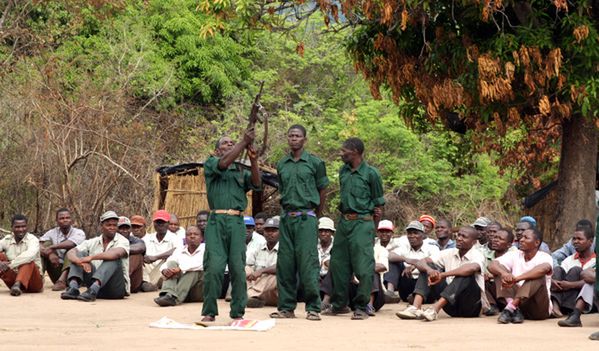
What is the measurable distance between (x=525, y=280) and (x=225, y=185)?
327cm

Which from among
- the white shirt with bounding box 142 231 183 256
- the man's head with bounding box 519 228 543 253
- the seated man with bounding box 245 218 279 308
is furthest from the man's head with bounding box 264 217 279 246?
the man's head with bounding box 519 228 543 253

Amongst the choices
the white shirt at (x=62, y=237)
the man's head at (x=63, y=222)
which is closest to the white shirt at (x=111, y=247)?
the white shirt at (x=62, y=237)

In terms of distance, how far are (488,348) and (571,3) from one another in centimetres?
667

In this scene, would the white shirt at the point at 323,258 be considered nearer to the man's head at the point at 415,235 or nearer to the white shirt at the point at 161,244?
the man's head at the point at 415,235

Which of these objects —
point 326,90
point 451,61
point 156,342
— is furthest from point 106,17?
point 156,342

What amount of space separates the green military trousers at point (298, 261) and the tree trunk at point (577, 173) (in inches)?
230

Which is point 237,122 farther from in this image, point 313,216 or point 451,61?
point 313,216

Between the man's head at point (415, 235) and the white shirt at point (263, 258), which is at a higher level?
the man's head at point (415, 235)

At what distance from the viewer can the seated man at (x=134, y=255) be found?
50.1 ft

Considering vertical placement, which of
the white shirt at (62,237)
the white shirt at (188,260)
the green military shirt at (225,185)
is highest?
the green military shirt at (225,185)

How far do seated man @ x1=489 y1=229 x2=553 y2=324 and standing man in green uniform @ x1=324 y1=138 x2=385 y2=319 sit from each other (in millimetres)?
1348

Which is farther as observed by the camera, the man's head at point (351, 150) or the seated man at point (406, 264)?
the seated man at point (406, 264)

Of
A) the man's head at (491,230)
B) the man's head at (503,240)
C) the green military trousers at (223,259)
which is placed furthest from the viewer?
the man's head at (491,230)

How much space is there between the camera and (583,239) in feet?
41.9
